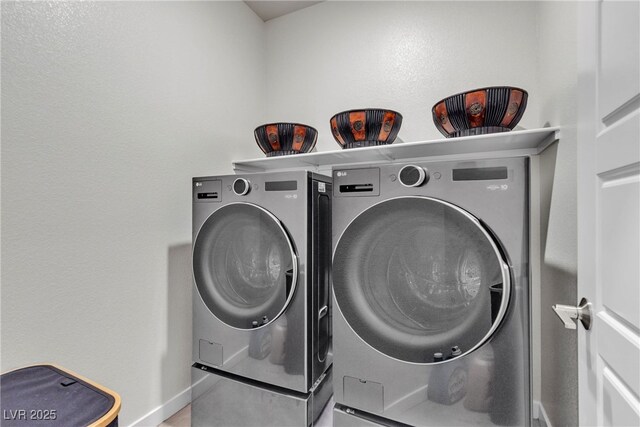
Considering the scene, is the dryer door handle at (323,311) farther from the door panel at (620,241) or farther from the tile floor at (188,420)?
the door panel at (620,241)

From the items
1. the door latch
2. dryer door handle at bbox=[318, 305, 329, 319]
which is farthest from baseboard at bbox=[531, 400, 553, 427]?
dryer door handle at bbox=[318, 305, 329, 319]

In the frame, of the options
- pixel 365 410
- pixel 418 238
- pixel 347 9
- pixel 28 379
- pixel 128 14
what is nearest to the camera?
pixel 28 379

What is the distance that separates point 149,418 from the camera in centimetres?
156

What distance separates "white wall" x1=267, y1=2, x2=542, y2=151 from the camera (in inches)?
67.2

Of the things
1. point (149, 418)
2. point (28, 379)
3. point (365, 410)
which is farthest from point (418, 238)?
point (149, 418)

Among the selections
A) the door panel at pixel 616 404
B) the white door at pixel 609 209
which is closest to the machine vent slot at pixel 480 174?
the white door at pixel 609 209

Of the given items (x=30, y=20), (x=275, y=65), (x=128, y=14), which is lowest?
(x=30, y=20)

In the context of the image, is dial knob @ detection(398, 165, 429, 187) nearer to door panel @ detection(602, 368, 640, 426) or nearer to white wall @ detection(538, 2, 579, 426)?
white wall @ detection(538, 2, 579, 426)

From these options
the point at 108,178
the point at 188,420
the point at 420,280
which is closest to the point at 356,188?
the point at 420,280

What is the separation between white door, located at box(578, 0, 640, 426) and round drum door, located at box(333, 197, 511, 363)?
26 cm

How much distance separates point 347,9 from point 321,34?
233 mm

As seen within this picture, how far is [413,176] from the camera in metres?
1.13

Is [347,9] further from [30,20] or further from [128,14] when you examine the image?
[30,20]

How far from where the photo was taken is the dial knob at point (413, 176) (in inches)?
43.8
